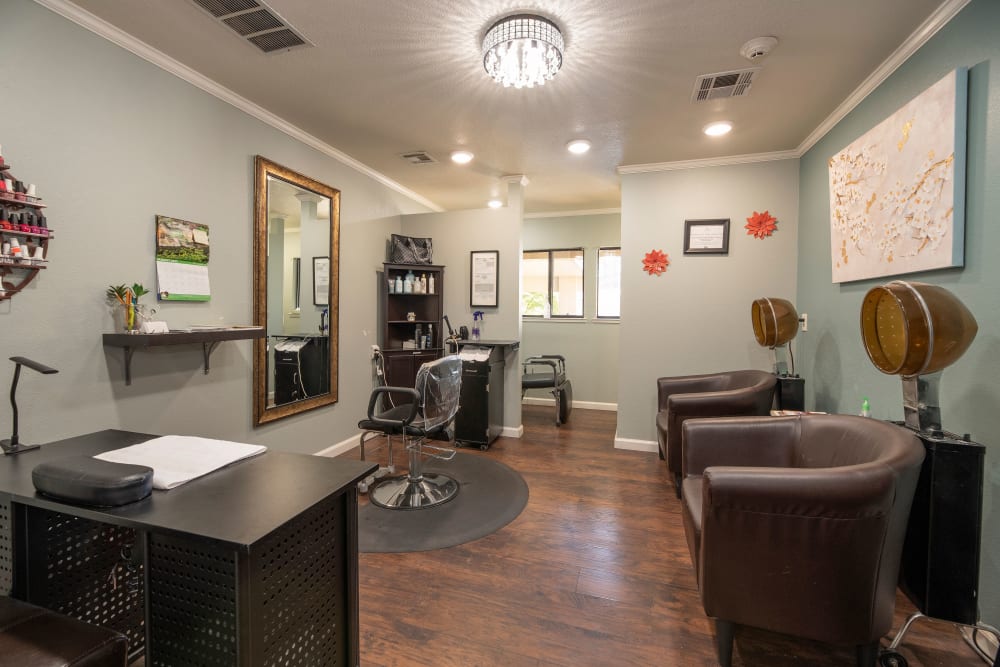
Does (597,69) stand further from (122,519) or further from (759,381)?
(122,519)

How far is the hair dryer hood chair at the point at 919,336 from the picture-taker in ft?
4.74

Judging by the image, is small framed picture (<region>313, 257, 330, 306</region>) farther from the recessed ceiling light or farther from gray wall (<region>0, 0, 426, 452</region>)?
the recessed ceiling light

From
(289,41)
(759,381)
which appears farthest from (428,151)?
(759,381)

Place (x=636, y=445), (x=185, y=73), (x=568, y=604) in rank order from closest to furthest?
1. (x=568, y=604)
2. (x=185, y=73)
3. (x=636, y=445)

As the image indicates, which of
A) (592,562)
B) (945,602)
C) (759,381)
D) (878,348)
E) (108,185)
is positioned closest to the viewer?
(945,602)

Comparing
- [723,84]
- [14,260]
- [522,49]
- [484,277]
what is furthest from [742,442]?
[14,260]

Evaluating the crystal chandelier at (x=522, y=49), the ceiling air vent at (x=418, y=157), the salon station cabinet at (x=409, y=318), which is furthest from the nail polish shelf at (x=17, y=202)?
the salon station cabinet at (x=409, y=318)

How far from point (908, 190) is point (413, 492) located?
10.5 feet

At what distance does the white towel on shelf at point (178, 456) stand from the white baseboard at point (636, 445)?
10.7ft

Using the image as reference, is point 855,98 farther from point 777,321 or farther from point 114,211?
point 114,211

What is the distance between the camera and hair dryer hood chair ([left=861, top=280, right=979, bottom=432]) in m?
1.44

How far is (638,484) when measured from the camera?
10.5 feet

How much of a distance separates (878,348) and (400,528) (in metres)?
2.50

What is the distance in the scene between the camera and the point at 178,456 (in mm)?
1469
